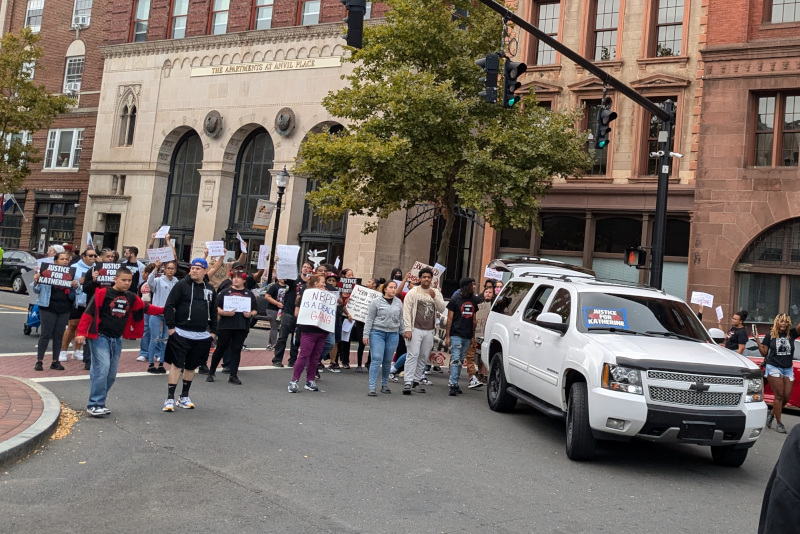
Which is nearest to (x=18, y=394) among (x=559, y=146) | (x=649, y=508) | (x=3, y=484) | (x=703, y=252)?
(x=3, y=484)

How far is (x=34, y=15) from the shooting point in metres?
40.3

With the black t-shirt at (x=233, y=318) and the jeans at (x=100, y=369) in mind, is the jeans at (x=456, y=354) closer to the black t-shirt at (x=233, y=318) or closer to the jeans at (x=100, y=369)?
the black t-shirt at (x=233, y=318)

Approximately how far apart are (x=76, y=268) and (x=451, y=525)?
9219 millimetres

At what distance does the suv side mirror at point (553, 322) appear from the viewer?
8.88m

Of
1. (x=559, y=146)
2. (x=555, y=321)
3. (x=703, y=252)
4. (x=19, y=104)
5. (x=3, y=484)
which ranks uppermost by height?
(x=19, y=104)

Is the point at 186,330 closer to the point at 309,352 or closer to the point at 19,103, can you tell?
the point at 309,352

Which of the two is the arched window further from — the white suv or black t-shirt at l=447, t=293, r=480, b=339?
the white suv

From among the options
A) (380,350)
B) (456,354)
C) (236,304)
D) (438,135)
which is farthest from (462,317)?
(438,135)

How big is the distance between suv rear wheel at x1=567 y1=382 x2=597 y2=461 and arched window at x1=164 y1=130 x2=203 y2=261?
28291mm

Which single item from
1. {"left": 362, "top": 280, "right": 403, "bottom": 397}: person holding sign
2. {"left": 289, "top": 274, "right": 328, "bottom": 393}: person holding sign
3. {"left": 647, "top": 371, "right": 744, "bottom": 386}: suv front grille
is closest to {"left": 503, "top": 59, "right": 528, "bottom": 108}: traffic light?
{"left": 362, "top": 280, "right": 403, "bottom": 397}: person holding sign

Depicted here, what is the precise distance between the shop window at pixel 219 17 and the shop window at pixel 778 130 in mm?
21995

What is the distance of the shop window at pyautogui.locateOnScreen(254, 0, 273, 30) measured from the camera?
3200 cm

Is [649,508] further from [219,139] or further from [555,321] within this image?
[219,139]

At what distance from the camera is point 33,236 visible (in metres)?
38.8
